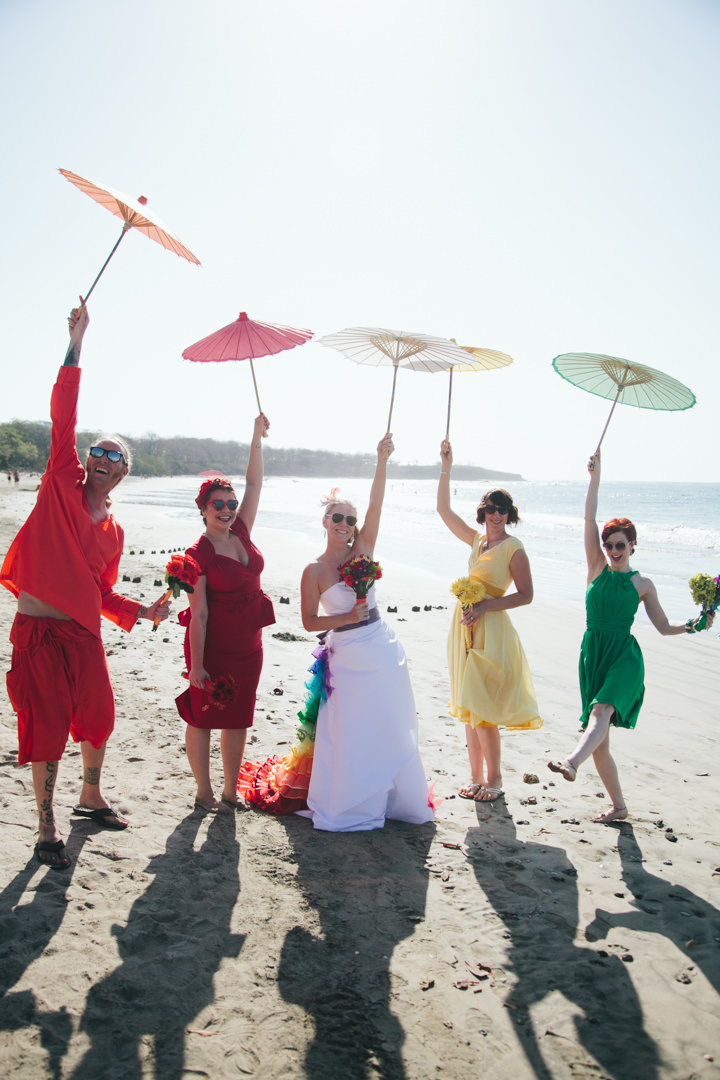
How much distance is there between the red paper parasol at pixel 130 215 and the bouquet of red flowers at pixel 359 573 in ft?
7.40

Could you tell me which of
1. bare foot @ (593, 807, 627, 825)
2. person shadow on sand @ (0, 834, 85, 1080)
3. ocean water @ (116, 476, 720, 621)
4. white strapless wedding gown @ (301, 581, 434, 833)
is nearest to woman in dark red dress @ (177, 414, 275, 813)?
white strapless wedding gown @ (301, 581, 434, 833)

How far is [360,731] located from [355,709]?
0.48 feet

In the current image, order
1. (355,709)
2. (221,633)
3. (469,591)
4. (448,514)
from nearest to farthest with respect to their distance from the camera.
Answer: (355,709), (221,633), (469,591), (448,514)

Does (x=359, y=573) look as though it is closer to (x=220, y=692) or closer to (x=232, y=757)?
(x=220, y=692)

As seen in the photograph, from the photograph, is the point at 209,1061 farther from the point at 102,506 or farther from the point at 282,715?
the point at 282,715

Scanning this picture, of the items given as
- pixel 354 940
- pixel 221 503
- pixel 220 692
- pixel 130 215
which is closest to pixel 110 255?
pixel 130 215

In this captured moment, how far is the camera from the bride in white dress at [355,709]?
4242mm

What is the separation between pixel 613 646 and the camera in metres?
4.61

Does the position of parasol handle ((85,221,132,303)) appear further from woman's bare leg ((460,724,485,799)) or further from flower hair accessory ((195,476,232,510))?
woman's bare leg ((460,724,485,799))

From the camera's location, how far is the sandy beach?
2578mm

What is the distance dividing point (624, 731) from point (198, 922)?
16.0ft

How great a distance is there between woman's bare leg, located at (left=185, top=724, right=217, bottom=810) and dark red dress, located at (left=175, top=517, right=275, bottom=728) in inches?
3.2

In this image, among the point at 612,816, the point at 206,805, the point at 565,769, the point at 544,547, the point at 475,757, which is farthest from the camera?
the point at 544,547

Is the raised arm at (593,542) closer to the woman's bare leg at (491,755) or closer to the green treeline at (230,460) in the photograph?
the woman's bare leg at (491,755)
